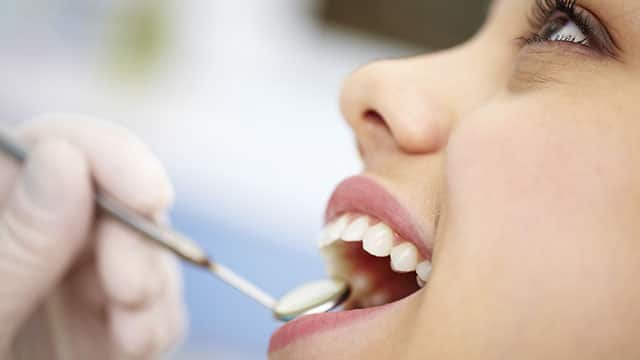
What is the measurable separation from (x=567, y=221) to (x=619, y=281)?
0.16 ft

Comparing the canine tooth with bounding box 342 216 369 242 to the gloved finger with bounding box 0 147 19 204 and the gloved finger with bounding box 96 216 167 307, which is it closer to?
the gloved finger with bounding box 96 216 167 307

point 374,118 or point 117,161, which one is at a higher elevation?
point 374,118

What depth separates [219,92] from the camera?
7.23ft

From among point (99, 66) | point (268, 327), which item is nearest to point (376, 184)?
point (268, 327)

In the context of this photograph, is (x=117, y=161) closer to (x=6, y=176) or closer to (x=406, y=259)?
(x=6, y=176)

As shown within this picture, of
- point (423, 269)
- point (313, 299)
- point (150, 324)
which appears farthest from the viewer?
point (150, 324)

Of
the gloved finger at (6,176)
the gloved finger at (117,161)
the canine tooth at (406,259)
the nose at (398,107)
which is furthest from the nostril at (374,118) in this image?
the gloved finger at (6,176)

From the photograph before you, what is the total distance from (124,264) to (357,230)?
0.88ft

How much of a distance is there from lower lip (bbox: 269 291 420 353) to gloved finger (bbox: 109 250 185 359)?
21 centimetres

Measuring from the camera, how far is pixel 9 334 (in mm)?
852

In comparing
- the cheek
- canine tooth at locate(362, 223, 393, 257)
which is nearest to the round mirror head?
canine tooth at locate(362, 223, 393, 257)

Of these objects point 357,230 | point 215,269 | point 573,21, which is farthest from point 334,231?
point 573,21

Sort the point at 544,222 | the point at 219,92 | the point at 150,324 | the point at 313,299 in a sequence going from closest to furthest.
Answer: the point at 544,222
the point at 313,299
the point at 150,324
the point at 219,92

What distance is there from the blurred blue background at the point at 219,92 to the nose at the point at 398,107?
994 mm
